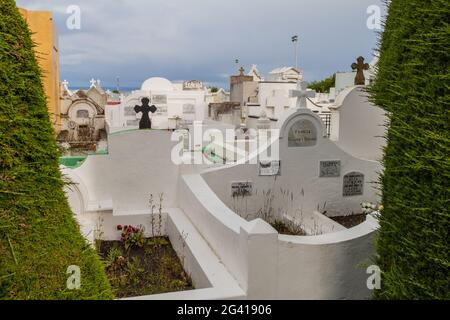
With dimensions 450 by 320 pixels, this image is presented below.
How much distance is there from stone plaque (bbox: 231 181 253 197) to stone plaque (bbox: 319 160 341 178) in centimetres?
137

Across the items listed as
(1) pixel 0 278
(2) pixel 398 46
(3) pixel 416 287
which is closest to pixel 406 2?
(2) pixel 398 46

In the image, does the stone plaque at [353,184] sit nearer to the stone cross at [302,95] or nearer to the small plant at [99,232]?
the stone cross at [302,95]

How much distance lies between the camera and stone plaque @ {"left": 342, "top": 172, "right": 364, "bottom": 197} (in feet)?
25.1

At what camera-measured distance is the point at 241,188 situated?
694 centimetres

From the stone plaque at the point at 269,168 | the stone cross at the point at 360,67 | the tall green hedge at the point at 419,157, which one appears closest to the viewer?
the tall green hedge at the point at 419,157

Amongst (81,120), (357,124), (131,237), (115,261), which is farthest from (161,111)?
(115,261)

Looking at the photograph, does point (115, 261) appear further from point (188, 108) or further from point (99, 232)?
point (188, 108)

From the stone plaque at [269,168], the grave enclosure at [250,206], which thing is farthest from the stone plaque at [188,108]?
the stone plaque at [269,168]

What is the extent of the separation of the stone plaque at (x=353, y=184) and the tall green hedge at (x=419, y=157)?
194 inches

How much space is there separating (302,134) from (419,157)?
4.84 metres

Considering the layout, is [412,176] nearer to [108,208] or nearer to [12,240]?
[12,240]

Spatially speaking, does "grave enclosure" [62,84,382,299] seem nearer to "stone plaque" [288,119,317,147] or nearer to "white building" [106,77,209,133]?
"stone plaque" [288,119,317,147]

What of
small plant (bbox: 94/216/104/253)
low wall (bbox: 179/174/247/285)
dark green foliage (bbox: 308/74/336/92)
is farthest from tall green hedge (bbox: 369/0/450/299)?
dark green foliage (bbox: 308/74/336/92)

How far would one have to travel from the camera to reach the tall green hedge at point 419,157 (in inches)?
89.8
